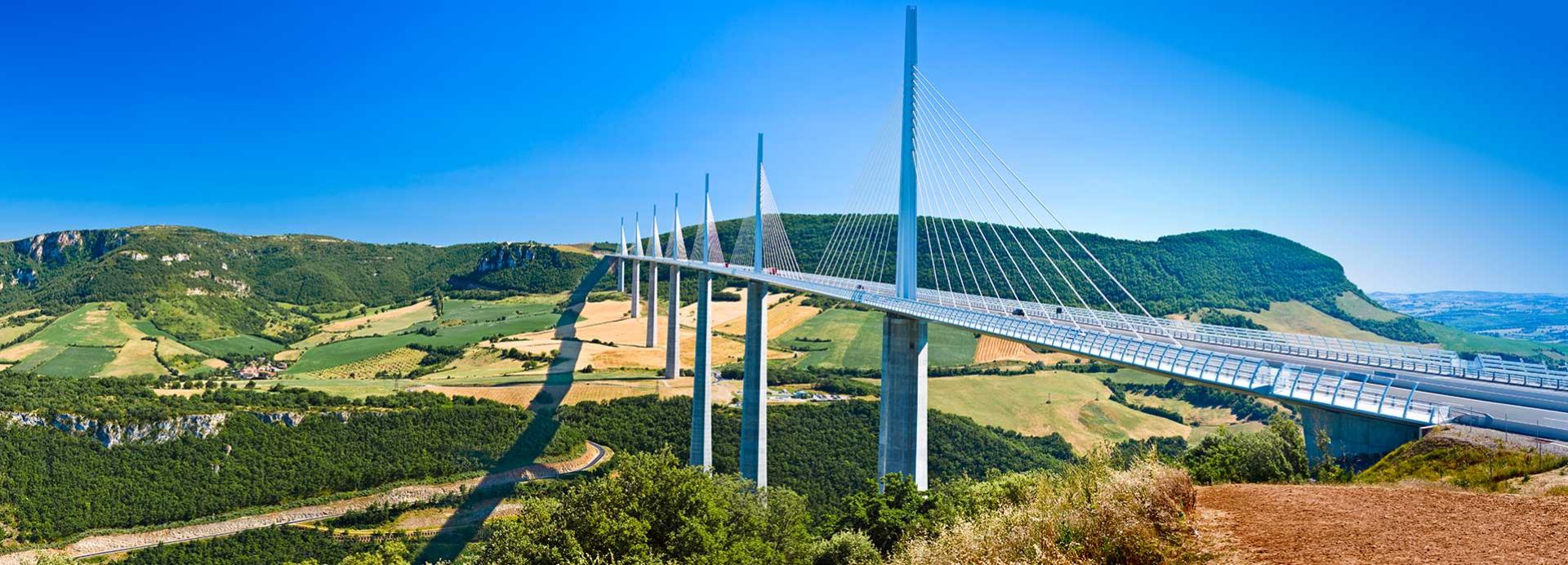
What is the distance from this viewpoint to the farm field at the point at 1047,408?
5028 cm

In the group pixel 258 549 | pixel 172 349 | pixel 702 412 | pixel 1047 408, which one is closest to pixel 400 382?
pixel 258 549

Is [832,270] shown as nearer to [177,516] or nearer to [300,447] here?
[300,447]

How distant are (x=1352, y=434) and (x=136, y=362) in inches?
3580

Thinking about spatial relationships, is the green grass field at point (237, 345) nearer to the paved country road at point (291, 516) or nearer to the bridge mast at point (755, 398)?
the paved country road at point (291, 516)

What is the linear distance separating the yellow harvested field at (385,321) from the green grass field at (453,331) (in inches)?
122

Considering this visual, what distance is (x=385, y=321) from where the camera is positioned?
3762 inches

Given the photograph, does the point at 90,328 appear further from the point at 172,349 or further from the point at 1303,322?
the point at 1303,322

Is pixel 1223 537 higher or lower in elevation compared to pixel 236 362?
higher

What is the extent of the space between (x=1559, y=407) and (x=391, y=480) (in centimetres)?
4596

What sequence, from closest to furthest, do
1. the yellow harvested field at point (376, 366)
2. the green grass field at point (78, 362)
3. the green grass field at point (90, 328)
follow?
the green grass field at point (78, 362) → the yellow harvested field at point (376, 366) → the green grass field at point (90, 328)

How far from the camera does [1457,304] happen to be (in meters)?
115

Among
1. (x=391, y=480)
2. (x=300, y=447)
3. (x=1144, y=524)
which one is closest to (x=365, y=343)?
(x=300, y=447)

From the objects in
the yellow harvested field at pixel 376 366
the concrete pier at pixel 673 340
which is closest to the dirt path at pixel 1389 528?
the concrete pier at pixel 673 340

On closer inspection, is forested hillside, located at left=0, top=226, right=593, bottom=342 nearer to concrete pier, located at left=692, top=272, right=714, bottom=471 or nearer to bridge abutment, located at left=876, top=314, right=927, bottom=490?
concrete pier, located at left=692, top=272, right=714, bottom=471
